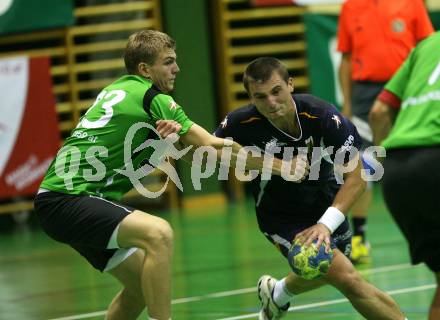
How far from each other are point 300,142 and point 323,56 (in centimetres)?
924

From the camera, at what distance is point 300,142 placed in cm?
646

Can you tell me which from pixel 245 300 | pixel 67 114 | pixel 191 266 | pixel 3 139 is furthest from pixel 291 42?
pixel 245 300

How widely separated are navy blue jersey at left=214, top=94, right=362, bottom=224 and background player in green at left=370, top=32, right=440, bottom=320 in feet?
3.88

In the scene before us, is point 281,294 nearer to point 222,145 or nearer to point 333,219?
point 333,219

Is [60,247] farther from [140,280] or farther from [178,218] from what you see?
[140,280]

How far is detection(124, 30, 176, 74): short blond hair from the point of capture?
6234 millimetres

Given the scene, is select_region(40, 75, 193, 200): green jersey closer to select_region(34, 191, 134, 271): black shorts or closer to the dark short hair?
select_region(34, 191, 134, 271): black shorts

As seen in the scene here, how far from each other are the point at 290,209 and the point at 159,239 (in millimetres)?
1134

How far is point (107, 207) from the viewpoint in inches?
235

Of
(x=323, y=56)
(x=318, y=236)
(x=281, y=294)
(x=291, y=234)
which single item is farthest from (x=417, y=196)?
(x=323, y=56)

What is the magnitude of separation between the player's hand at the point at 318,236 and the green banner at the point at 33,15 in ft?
28.8

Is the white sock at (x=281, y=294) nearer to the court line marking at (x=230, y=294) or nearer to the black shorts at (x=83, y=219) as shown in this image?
the court line marking at (x=230, y=294)

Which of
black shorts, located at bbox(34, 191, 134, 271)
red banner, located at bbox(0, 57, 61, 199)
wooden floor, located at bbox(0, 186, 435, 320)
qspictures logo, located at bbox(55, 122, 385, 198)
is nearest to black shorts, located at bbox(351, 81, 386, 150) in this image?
wooden floor, located at bbox(0, 186, 435, 320)

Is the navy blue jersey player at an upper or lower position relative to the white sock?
upper
